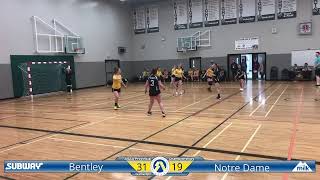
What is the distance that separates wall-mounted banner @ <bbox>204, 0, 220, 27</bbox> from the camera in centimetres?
2597

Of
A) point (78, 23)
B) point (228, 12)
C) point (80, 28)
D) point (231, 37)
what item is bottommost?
point (231, 37)

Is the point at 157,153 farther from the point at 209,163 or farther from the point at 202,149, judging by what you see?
the point at 209,163

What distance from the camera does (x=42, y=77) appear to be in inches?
797

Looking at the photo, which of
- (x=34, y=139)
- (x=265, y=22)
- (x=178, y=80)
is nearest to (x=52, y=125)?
(x=34, y=139)

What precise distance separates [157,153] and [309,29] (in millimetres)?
20955

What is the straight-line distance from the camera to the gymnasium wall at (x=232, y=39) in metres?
23.1

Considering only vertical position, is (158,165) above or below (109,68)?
below

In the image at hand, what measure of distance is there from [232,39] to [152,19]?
8079mm

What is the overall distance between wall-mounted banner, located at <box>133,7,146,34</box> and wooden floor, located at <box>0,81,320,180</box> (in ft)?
60.5

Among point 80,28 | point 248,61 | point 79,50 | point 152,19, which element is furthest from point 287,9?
point 79,50

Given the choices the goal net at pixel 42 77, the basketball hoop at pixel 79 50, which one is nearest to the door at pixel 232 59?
the basketball hoop at pixel 79 50

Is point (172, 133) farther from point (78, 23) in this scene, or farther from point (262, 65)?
point (262, 65)

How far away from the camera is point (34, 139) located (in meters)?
7.68

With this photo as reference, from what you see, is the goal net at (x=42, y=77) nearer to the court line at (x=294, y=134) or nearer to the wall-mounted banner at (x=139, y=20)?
the wall-mounted banner at (x=139, y=20)
